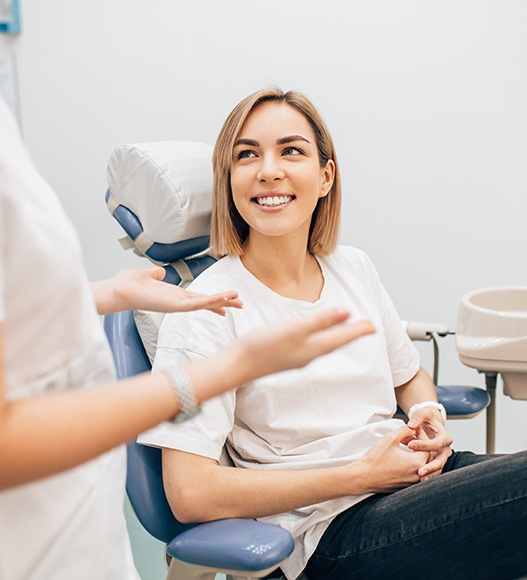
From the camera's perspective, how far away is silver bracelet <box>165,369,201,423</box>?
0.65m

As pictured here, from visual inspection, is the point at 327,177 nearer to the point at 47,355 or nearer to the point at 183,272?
the point at 183,272

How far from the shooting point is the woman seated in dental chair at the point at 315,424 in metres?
1.24

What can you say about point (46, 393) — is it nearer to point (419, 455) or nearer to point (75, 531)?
point (75, 531)

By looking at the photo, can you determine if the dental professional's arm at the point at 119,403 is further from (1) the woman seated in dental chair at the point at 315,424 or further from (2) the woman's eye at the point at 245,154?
(2) the woman's eye at the point at 245,154

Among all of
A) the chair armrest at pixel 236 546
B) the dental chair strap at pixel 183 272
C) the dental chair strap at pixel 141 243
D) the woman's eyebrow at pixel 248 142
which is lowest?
the chair armrest at pixel 236 546

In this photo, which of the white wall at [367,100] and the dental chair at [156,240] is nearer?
the dental chair at [156,240]

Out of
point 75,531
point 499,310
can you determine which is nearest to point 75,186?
point 499,310

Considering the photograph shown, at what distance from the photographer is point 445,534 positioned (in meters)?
1.24

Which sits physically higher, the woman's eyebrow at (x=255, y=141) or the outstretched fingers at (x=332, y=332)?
the woman's eyebrow at (x=255, y=141)

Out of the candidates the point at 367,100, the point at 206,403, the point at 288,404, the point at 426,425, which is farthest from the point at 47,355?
the point at 367,100

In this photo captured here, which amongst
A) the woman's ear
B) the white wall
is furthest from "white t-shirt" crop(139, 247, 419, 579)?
the white wall

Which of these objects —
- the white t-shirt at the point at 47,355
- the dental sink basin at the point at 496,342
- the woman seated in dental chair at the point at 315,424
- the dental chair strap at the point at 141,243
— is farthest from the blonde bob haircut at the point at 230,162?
the white t-shirt at the point at 47,355

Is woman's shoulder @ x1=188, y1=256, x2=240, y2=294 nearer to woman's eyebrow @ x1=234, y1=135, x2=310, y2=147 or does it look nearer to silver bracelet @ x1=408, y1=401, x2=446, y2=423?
woman's eyebrow @ x1=234, y1=135, x2=310, y2=147

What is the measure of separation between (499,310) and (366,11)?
3.14 feet
